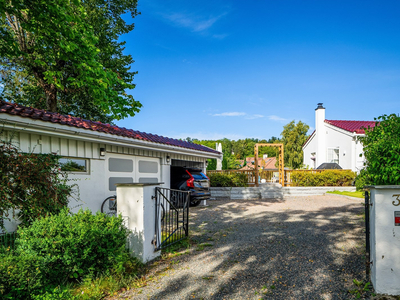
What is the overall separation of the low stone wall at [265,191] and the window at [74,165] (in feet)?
31.6

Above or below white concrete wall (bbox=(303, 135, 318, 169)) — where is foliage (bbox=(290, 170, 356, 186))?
below

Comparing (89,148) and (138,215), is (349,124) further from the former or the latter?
(138,215)

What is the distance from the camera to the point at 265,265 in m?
4.15

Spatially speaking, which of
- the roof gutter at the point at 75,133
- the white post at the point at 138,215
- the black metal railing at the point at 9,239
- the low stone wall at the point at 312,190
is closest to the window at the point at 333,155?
the low stone wall at the point at 312,190

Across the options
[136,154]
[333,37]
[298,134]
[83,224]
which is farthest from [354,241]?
[298,134]

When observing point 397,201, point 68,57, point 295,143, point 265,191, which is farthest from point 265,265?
point 295,143

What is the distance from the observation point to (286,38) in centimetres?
1321

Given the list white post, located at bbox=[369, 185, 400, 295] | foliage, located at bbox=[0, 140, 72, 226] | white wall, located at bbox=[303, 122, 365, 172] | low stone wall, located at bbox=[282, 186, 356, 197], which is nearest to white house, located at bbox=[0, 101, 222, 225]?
foliage, located at bbox=[0, 140, 72, 226]

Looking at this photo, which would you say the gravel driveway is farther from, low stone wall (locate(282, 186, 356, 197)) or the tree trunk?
the tree trunk

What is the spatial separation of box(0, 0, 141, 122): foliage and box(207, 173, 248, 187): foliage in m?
7.77

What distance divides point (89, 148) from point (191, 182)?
524 cm

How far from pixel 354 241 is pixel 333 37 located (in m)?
11.2

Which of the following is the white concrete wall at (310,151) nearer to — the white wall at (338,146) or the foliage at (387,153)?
the white wall at (338,146)

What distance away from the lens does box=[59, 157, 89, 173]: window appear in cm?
636
